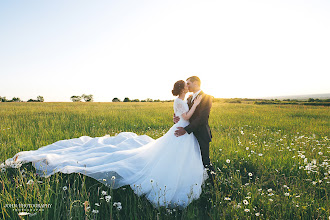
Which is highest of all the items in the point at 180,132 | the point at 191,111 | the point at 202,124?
the point at 191,111

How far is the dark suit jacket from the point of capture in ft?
14.7

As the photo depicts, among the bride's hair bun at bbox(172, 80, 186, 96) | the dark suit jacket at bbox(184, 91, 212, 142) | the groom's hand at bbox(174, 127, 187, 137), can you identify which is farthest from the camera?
the bride's hair bun at bbox(172, 80, 186, 96)

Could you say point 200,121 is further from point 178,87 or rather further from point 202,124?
point 178,87

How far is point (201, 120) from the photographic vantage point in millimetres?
4480

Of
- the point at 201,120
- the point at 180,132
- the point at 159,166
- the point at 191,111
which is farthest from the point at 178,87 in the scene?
the point at 159,166

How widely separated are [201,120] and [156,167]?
1.48m

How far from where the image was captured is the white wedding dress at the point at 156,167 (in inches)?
160

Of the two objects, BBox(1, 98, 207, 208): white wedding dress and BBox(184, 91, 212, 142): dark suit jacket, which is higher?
BBox(184, 91, 212, 142): dark suit jacket

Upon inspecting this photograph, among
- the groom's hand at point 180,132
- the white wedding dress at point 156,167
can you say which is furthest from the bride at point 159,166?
the groom's hand at point 180,132

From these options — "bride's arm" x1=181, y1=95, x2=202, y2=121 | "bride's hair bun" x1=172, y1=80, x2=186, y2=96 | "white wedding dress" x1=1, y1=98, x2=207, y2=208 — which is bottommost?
"white wedding dress" x1=1, y1=98, x2=207, y2=208

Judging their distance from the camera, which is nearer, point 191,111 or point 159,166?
point 159,166

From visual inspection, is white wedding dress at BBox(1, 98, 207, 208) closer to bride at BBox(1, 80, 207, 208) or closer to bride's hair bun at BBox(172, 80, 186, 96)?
bride at BBox(1, 80, 207, 208)

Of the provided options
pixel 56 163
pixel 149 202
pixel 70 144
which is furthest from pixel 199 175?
pixel 70 144

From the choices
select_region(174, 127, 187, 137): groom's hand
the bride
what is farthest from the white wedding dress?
select_region(174, 127, 187, 137): groom's hand
